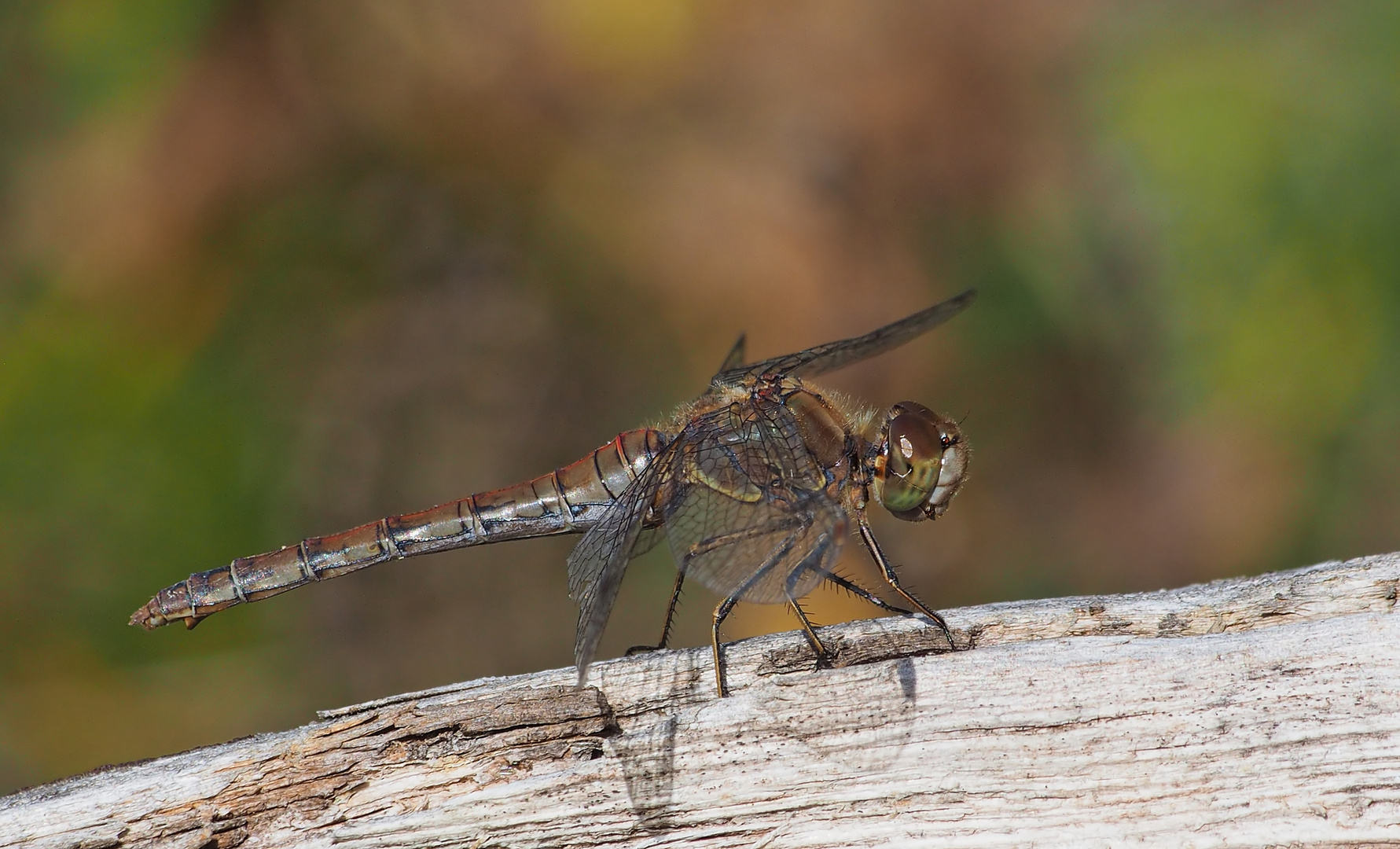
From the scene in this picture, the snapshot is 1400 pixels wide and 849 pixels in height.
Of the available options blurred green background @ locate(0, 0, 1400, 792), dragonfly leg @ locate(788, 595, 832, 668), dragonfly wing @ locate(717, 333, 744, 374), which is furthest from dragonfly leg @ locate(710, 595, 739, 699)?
blurred green background @ locate(0, 0, 1400, 792)

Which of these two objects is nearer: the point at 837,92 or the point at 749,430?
the point at 749,430

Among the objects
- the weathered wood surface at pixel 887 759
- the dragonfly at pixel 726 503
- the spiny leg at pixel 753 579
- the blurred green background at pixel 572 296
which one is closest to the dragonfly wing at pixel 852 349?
the dragonfly at pixel 726 503

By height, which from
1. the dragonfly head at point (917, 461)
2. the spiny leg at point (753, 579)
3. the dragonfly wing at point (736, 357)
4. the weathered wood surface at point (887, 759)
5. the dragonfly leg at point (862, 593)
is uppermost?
the dragonfly wing at point (736, 357)

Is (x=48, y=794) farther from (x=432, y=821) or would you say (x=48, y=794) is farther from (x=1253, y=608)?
(x=1253, y=608)

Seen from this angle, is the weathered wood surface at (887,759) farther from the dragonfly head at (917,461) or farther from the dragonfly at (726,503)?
the dragonfly head at (917,461)

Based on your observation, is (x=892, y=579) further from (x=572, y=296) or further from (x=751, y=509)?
(x=572, y=296)

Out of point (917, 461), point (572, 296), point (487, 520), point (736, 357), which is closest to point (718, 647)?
point (917, 461)

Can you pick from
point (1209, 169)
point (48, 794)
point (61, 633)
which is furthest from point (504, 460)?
point (1209, 169)

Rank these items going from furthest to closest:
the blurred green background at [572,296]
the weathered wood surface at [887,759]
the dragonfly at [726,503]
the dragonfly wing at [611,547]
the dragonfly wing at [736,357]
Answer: the blurred green background at [572,296], the dragonfly wing at [736,357], the dragonfly at [726,503], the dragonfly wing at [611,547], the weathered wood surface at [887,759]
